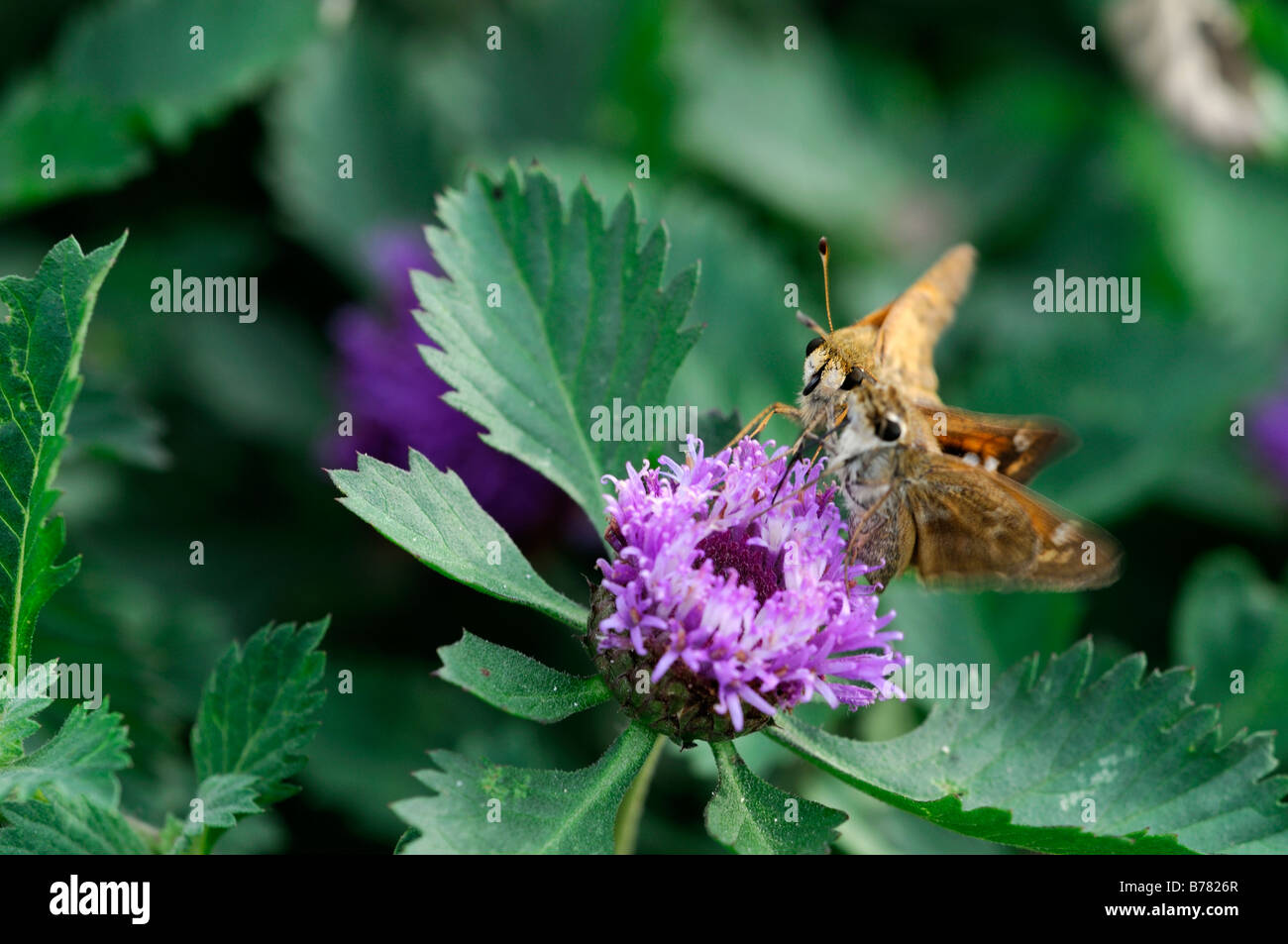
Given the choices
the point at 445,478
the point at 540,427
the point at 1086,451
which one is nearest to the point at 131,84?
the point at 540,427

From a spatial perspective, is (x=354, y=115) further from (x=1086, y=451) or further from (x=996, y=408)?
(x=1086, y=451)

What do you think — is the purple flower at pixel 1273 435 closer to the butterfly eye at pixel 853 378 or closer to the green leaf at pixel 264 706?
the butterfly eye at pixel 853 378

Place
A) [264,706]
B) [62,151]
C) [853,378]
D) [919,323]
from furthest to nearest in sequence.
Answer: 1. [62,151]
2. [919,323]
3. [853,378]
4. [264,706]

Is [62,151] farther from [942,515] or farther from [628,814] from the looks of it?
[942,515]

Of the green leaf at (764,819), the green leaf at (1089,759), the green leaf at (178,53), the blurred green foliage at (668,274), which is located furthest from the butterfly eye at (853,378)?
the green leaf at (178,53)

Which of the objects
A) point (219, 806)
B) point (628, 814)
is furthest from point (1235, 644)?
point (219, 806)
